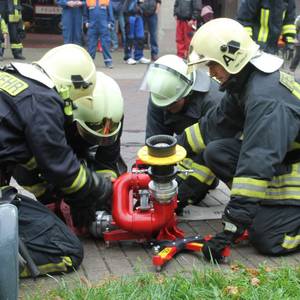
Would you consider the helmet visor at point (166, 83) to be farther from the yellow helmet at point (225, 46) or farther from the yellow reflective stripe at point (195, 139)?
the yellow helmet at point (225, 46)

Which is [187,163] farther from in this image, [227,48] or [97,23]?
[97,23]

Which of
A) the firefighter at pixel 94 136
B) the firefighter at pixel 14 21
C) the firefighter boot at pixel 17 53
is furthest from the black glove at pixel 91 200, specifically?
the firefighter boot at pixel 17 53

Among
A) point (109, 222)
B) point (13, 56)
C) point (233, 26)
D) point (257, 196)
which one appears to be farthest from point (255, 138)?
point (13, 56)

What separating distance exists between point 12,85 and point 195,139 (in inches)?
54.9

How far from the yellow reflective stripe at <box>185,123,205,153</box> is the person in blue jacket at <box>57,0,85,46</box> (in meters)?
6.80

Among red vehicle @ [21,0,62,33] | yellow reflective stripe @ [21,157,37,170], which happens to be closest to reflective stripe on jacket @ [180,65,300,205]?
yellow reflective stripe @ [21,157,37,170]

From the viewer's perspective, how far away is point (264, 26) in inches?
259

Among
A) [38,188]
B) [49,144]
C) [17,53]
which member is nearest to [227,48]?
[49,144]

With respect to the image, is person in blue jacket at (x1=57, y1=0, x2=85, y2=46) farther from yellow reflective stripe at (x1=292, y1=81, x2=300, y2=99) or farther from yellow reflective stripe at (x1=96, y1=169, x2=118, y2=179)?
yellow reflective stripe at (x1=292, y1=81, x2=300, y2=99)

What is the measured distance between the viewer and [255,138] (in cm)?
312

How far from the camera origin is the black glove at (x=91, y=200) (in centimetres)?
331

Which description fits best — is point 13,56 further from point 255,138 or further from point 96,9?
point 255,138

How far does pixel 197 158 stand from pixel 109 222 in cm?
74

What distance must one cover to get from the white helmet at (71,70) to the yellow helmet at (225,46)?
59 cm
